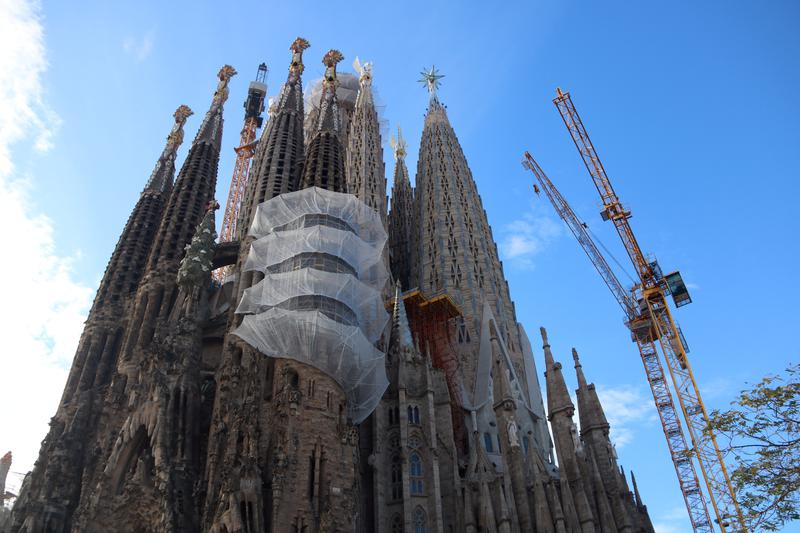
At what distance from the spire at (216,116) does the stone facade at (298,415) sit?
404 cm

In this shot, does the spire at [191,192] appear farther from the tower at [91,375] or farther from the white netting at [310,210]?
the white netting at [310,210]

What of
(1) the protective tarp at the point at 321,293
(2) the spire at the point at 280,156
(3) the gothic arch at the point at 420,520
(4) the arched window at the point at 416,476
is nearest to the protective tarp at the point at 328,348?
(1) the protective tarp at the point at 321,293

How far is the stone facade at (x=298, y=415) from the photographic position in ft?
81.2

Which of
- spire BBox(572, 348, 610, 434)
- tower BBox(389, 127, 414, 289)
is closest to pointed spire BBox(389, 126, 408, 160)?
tower BBox(389, 127, 414, 289)

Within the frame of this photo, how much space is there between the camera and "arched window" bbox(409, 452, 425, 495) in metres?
27.7

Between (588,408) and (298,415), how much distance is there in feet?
53.8

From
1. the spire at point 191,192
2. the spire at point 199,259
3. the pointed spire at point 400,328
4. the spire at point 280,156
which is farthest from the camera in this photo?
the spire at point 280,156

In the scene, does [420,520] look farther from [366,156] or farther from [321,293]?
[366,156]

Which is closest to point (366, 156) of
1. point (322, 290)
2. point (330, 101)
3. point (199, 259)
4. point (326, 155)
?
point (330, 101)

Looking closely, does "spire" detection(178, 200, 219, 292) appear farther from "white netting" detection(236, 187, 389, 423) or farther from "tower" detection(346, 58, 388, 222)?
"tower" detection(346, 58, 388, 222)

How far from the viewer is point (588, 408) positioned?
35031 millimetres

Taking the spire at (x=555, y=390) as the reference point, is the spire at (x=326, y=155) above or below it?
above

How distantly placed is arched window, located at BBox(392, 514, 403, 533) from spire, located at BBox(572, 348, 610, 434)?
1176 centimetres

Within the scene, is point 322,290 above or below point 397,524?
above
